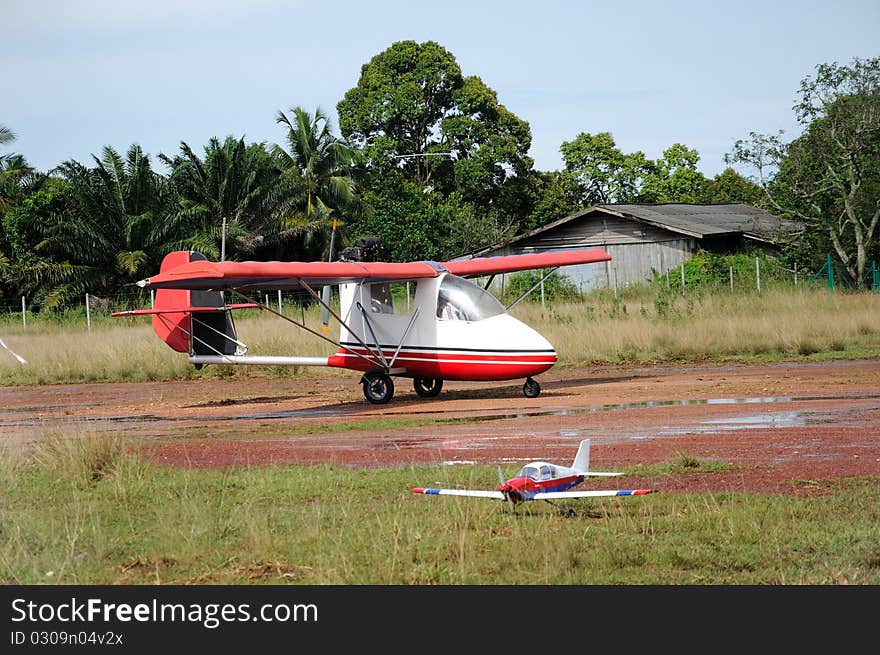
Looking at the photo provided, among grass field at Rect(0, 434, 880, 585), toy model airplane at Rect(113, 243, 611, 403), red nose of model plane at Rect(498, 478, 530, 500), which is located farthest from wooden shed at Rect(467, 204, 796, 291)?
red nose of model plane at Rect(498, 478, 530, 500)

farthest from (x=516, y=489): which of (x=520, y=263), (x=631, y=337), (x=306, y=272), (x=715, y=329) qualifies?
(x=715, y=329)

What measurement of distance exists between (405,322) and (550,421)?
5.48m

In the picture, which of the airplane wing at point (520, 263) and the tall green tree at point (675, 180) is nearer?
the airplane wing at point (520, 263)

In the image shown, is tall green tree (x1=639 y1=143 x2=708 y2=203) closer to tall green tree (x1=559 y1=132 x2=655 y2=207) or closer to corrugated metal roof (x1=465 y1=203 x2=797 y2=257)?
tall green tree (x1=559 y1=132 x2=655 y2=207)

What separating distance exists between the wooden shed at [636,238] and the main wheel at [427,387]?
1037 inches

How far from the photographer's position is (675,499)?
30.0 ft

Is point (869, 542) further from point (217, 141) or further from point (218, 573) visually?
point (217, 141)

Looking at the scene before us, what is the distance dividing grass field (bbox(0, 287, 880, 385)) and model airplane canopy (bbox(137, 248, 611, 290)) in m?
4.48

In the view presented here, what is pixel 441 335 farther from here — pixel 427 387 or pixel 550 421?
pixel 550 421

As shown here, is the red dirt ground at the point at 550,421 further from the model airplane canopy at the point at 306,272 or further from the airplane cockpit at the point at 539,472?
the model airplane canopy at the point at 306,272

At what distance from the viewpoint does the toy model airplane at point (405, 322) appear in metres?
18.7

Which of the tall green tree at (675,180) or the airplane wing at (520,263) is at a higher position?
the tall green tree at (675,180)

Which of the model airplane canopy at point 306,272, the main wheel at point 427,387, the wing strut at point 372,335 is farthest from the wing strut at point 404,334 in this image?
the main wheel at point 427,387

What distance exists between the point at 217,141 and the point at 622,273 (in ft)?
65.8
